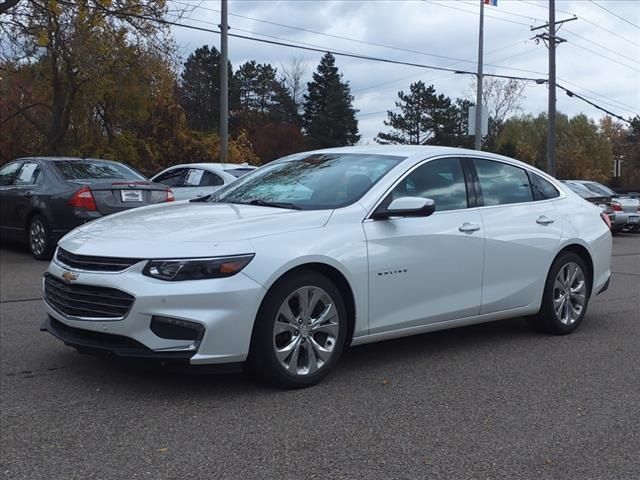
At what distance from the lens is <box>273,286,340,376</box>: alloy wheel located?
4.62 meters

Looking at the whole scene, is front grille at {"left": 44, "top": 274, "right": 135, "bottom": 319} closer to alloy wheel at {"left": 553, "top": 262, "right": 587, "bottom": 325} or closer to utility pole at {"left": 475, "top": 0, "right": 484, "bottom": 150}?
alloy wheel at {"left": 553, "top": 262, "right": 587, "bottom": 325}

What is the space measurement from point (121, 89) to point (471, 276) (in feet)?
63.8

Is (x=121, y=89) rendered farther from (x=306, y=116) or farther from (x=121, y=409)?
(x=306, y=116)

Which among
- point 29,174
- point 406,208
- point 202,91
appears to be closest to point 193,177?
point 29,174

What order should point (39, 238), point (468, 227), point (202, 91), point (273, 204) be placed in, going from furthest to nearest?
1. point (202, 91)
2. point (39, 238)
3. point (468, 227)
4. point (273, 204)

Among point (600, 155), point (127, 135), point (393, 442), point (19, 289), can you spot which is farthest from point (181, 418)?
point (600, 155)

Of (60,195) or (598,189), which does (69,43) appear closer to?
(60,195)

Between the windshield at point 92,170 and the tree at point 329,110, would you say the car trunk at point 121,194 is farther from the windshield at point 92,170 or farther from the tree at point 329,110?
the tree at point 329,110

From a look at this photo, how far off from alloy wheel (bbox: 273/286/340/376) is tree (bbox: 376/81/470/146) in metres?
68.4

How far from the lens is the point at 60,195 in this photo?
33.9 ft

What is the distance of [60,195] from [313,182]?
5990 millimetres

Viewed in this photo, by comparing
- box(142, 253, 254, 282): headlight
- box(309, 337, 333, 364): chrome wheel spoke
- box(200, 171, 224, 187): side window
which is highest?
box(200, 171, 224, 187): side window

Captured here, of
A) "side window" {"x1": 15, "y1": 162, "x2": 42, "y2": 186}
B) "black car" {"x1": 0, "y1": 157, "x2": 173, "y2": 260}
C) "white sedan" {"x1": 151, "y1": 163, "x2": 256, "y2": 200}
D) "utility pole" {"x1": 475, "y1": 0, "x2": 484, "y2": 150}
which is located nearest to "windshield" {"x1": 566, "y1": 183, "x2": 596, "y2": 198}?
"utility pole" {"x1": 475, "y1": 0, "x2": 484, "y2": 150}

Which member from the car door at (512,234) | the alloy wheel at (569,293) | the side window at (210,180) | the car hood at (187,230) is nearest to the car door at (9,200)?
the side window at (210,180)
